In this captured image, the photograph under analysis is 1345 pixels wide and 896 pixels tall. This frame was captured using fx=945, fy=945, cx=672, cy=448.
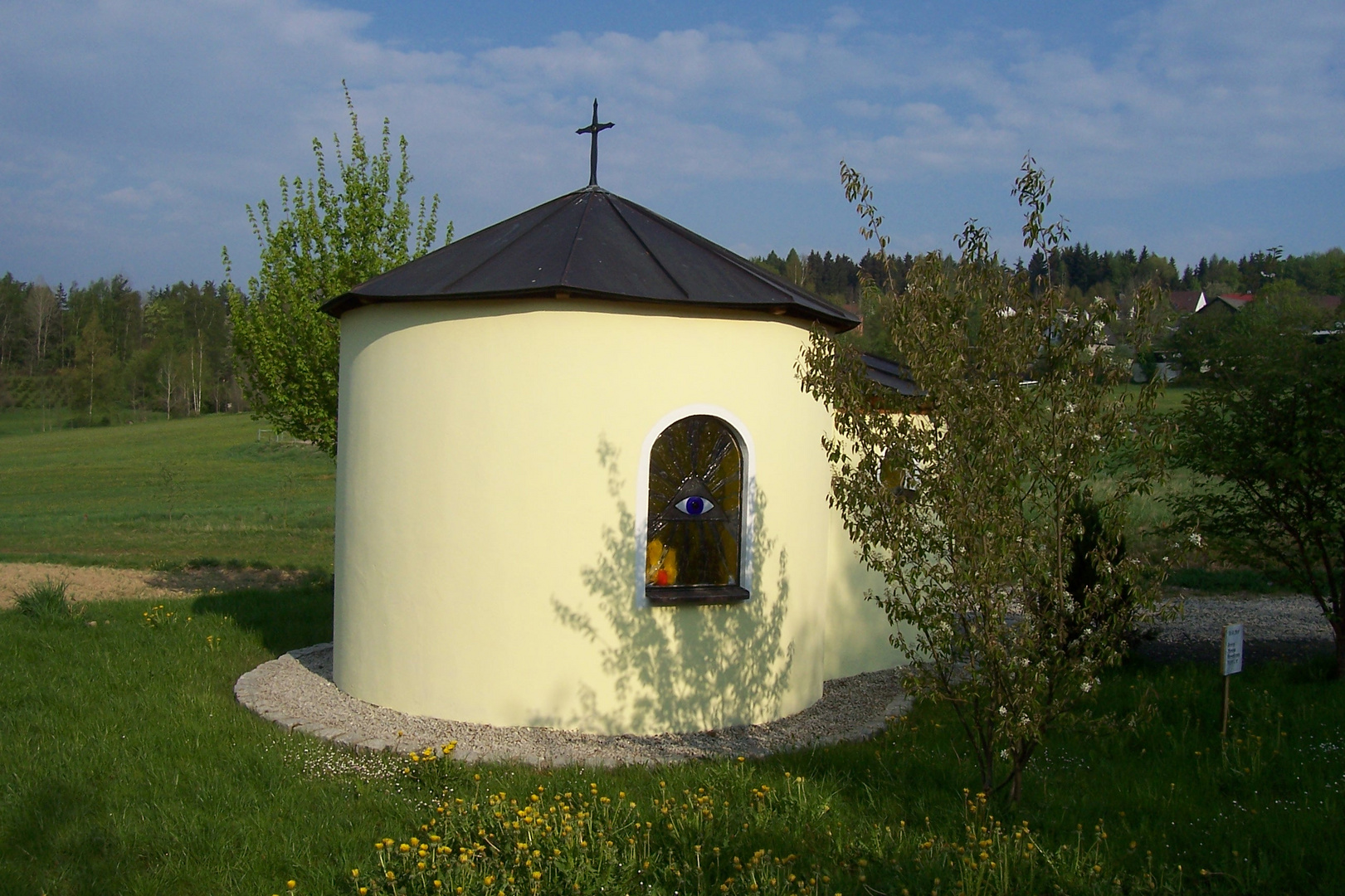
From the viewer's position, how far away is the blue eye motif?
7219mm

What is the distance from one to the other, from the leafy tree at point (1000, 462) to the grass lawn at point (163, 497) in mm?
14816

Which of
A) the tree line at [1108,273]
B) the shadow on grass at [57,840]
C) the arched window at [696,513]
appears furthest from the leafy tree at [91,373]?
the arched window at [696,513]

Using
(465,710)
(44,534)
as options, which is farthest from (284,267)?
(44,534)

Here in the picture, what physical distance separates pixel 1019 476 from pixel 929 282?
1024 millimetres

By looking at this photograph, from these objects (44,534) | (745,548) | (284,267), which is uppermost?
(284,267)

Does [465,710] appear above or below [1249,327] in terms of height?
below

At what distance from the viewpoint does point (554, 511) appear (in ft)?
22.6

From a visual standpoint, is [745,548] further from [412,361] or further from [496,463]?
[412,361]

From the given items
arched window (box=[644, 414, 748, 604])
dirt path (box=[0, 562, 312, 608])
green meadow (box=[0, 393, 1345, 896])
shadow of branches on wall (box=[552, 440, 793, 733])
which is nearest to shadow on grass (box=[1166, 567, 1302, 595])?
green meadow (box=[0, 393, 1345, 896])

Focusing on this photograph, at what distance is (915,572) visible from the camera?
15.0ft

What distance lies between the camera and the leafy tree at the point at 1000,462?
4.43 m

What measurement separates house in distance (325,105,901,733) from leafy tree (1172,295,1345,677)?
3918mm

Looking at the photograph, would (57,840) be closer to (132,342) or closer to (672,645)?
(672,645)

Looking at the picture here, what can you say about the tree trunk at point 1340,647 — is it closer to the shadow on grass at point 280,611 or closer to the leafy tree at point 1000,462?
the leafy tree at point 1000,462
